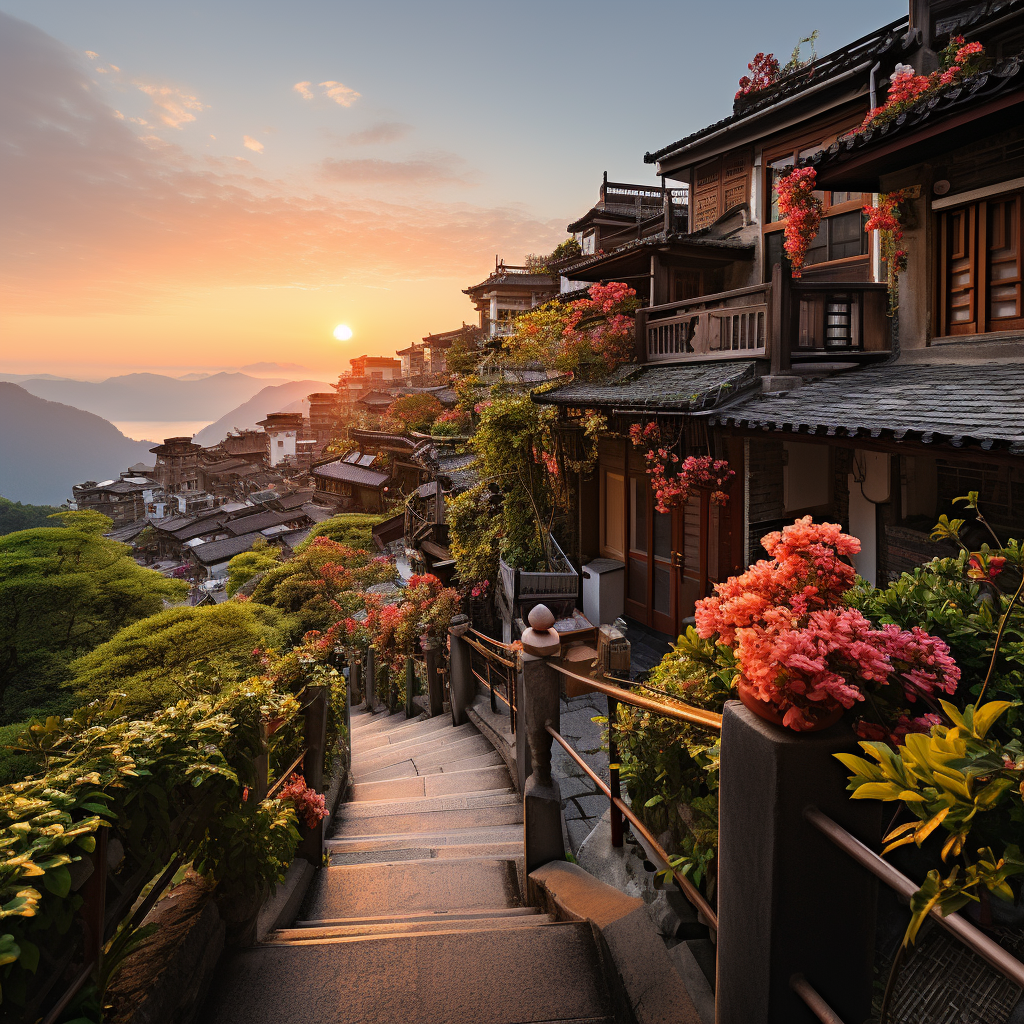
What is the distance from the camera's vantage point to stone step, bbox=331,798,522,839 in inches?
204

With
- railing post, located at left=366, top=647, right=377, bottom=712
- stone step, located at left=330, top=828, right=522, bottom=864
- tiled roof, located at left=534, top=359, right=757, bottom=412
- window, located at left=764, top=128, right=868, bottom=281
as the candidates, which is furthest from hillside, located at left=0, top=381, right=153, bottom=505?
stone step, located at left=330, top=828, right=522, bottom=864

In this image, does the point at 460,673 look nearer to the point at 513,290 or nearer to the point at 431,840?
the point at 431,840

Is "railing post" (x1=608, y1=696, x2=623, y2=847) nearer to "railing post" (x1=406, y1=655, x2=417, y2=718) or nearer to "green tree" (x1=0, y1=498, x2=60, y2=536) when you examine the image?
"railing post" (x1=406, y1=655, x2=417, y2=718)

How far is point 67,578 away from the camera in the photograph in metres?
20.5

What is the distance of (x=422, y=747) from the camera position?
25.1 feet

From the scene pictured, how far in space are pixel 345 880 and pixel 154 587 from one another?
2194 centimetres

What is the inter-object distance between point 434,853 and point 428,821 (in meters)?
0.83

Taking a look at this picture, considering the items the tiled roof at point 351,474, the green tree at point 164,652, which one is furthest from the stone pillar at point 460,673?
the tiled roof at point 351,474

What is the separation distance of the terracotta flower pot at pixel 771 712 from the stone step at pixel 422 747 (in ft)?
19.2

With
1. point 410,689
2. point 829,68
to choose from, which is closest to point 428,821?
point 410,689

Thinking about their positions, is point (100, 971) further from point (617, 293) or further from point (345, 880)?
point (617, 293)

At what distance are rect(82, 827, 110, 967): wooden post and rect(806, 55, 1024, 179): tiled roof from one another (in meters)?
7.99

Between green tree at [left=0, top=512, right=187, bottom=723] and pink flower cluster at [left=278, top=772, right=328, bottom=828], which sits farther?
green tree at [left=0, top=512, right=187, bottom=723]

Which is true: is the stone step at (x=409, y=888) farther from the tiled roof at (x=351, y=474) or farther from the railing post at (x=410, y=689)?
the tiled roof at (x=351, y=474)
